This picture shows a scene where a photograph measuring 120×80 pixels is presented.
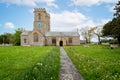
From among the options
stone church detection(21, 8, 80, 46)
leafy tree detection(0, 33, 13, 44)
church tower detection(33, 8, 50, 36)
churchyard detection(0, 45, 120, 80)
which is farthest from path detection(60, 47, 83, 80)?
leafy tree detection(0, 33, 13, 44)

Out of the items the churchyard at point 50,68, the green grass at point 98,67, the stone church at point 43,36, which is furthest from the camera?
the stone church at point 43,36

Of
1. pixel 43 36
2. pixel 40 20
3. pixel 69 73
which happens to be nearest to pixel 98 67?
pixel 69 73

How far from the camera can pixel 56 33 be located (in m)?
77.2

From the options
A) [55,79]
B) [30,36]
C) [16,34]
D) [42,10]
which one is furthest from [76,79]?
[16,34]

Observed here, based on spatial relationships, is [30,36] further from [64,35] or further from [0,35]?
[0,35]

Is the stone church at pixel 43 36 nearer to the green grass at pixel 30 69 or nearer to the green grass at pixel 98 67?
the green grass at pixel 98 67

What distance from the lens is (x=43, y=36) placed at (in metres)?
72.7

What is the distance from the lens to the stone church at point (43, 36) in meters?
72.3

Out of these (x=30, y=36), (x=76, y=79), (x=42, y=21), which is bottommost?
(x=76, y=79)

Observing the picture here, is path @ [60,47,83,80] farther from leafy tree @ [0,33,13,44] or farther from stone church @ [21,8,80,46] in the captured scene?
leafy tree @ [0,33,13,44]

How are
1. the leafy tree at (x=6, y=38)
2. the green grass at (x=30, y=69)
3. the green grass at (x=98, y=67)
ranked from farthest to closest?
the leafy tree at (x=6, y=38) → the green grass at (x=98, y=67) → the green grass at (x=30, y=69)

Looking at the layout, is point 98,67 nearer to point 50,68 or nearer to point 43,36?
point 50,68

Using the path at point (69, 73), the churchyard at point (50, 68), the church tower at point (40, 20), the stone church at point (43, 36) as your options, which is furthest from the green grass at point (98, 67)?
the church tower at point (40, 20)

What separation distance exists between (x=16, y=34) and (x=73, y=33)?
32.3 meters
